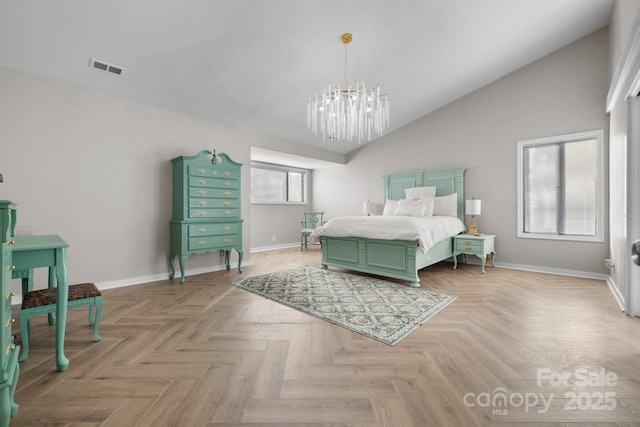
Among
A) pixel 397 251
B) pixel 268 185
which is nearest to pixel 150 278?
pixel 397 251

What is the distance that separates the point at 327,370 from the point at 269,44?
10.6 ft

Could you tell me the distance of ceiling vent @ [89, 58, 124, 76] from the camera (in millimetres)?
2920

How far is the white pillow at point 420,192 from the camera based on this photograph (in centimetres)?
521

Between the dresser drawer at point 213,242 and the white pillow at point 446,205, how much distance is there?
11.3ft

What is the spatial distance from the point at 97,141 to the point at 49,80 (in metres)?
0.70

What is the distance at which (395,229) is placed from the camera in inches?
139

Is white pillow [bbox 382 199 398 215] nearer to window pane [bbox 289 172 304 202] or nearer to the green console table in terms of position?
window pane [bbox 289 172 304 202]

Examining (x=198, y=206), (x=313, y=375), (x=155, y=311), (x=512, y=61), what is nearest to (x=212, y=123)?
(x=198, y=206)

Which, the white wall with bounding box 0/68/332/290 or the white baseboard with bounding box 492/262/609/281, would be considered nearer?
the white wall with bounding box 0/68/332/290

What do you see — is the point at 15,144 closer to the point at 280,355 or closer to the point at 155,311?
the point at 155,311

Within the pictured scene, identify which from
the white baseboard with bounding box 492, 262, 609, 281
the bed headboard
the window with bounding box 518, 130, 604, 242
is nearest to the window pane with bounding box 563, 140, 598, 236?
the window with bounding box 518, 130, 604, 242

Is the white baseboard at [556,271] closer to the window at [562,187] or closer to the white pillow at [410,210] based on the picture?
the window at [562,187]

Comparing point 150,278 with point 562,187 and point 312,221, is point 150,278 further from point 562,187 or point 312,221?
point 562,187

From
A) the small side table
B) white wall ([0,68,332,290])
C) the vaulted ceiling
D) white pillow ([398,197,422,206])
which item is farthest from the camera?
white pillow ([398,197,422,206])
